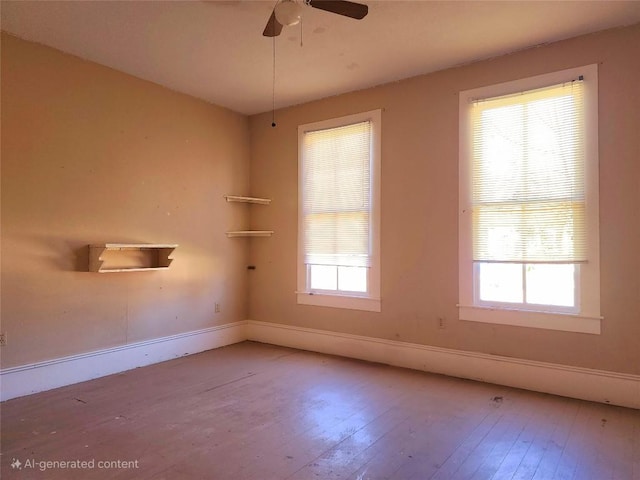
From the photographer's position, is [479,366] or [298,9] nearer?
[298,9]

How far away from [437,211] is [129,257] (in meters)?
3.09

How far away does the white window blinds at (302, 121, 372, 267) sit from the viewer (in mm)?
4574

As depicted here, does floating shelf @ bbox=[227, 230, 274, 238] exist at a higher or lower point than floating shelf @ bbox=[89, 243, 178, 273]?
higher

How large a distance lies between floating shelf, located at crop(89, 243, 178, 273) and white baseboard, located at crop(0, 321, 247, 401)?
0.78 metres

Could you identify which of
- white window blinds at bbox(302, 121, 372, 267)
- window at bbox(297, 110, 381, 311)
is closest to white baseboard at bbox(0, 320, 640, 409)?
window at bbox(297, 110, 381, 311)

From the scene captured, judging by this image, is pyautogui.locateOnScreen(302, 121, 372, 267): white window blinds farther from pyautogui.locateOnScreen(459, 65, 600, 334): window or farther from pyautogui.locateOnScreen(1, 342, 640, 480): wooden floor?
pyautogui.locateOnScreen(1, 342, 640, 480): wooden floor

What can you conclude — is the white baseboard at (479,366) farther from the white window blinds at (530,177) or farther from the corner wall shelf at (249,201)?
the corner wall shelf at (249,201)

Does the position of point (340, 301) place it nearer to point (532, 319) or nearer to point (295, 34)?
point (532, 319)

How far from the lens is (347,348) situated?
465 cm

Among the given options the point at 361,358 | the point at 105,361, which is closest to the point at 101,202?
the point at 105,361

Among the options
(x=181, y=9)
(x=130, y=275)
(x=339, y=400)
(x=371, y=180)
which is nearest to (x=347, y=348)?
(x=339, y=400)

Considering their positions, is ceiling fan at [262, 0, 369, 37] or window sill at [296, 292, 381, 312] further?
window sill at [296, 292, 381, 312]

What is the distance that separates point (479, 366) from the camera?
3.83 m

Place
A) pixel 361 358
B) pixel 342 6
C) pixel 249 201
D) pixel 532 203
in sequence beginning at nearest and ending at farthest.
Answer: pixel 342 6 → pixel 532 203 → pixel 361 358 → pixel 249 201
